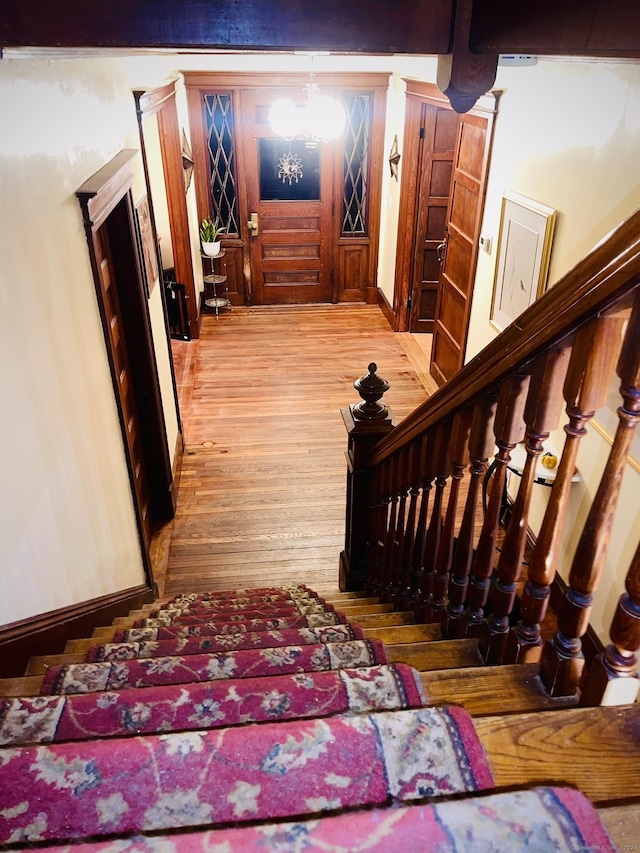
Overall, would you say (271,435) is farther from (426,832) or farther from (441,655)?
(426,832)

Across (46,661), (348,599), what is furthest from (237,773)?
(348,599)

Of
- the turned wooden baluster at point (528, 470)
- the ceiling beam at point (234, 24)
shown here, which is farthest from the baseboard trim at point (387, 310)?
the turned wooden baluster at point (528, 470)

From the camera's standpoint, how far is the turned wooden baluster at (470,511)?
1357mm

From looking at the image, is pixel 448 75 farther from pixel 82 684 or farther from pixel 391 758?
pixel 82 684

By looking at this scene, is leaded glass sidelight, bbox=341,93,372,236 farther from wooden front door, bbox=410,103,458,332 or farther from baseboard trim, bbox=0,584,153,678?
baseboard trim, bbox=0,584,153,678

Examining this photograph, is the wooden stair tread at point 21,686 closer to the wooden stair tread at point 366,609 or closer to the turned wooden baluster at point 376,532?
the wooden stair tread at point 366,609

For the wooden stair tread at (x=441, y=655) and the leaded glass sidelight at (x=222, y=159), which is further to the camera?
the leaded glass sidelight at (x=222, y=159)

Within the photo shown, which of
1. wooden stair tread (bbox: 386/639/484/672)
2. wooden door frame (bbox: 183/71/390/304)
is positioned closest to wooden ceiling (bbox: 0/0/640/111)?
wooden stair tread (bbox: 386/639/484/672)

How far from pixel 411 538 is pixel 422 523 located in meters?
0.18

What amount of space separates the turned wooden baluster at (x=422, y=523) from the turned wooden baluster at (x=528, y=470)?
52cm

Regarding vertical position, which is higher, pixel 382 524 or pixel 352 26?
pixel 352 26

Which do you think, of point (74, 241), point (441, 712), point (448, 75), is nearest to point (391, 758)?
point (441, 712)

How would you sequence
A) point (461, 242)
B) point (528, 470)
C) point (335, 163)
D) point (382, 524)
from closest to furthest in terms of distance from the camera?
point (528, 470) → point (382, 524) → point (461, 242) → point (335, 163)

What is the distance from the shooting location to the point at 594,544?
1.02 metres
